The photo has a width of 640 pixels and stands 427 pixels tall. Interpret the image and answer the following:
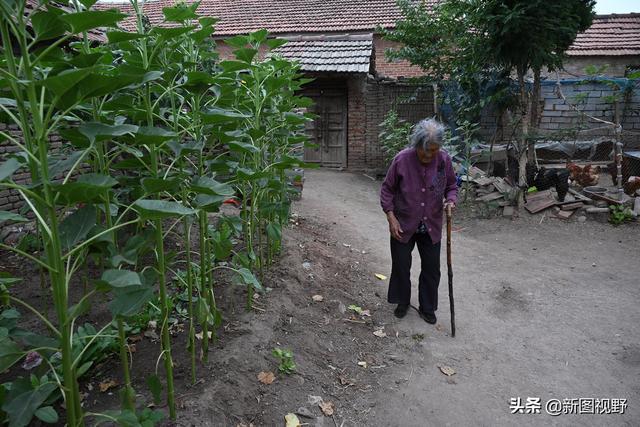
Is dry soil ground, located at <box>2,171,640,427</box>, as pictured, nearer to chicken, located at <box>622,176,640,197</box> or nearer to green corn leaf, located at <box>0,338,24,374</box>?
green corn leaf, located at <box>0,338,24,374</box>

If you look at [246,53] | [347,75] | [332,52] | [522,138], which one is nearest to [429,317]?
[246,53]

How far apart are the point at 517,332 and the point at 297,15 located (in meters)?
13.7

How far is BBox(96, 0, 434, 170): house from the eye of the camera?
11672mm

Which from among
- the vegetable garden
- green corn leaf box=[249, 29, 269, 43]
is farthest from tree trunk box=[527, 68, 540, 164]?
the vegetable garden

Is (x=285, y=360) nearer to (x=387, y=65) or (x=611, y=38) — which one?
(x=387, y=65)

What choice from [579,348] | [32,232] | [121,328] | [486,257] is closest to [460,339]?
[579,348]

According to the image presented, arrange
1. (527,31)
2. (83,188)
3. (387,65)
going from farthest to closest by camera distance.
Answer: (387,65), (527,31), (83,188)

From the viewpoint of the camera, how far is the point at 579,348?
12.1ft

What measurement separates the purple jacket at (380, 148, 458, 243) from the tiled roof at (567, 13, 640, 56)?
1162cm

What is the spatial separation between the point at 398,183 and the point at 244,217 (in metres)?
1.35

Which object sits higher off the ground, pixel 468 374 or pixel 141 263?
pixel 141 263

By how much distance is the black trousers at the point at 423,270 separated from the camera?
154 inches

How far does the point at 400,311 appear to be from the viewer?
4.14 meters

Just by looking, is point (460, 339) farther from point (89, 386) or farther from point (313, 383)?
point (89, 386)
